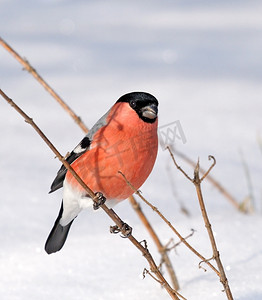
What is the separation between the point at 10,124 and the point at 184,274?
2.65 meters

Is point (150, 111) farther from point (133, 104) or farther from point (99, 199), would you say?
point (99, 199)

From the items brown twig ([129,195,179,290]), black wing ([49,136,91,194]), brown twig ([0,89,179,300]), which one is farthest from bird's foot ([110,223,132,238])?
brown twig ([129,195,179,290])

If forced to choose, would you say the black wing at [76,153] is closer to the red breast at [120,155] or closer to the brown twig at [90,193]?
the red breast at [120,155]

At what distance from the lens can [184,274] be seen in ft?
9.78

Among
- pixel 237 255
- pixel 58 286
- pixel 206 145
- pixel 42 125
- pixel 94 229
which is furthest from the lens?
pixel 42 125

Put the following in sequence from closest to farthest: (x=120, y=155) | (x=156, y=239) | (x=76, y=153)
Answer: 1. (x=120, y=155)
2. (x=76, y=153)
3. (x=156, y=239)

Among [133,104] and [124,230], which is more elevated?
[133,104]

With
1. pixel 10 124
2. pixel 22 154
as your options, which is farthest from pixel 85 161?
pixel 10 124

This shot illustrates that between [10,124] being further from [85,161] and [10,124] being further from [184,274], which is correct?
[85,161]

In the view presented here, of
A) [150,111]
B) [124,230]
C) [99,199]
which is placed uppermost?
[150,111]

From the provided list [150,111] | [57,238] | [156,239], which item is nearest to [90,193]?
[150,111]

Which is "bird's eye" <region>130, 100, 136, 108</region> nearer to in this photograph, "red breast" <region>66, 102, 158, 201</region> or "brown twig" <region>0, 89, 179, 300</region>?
"red breast" <region>66, 102, 158, 201</region>

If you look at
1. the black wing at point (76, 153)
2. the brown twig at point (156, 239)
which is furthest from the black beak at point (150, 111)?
the brown twig at point (156, 239)

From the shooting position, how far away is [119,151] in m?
2.00
